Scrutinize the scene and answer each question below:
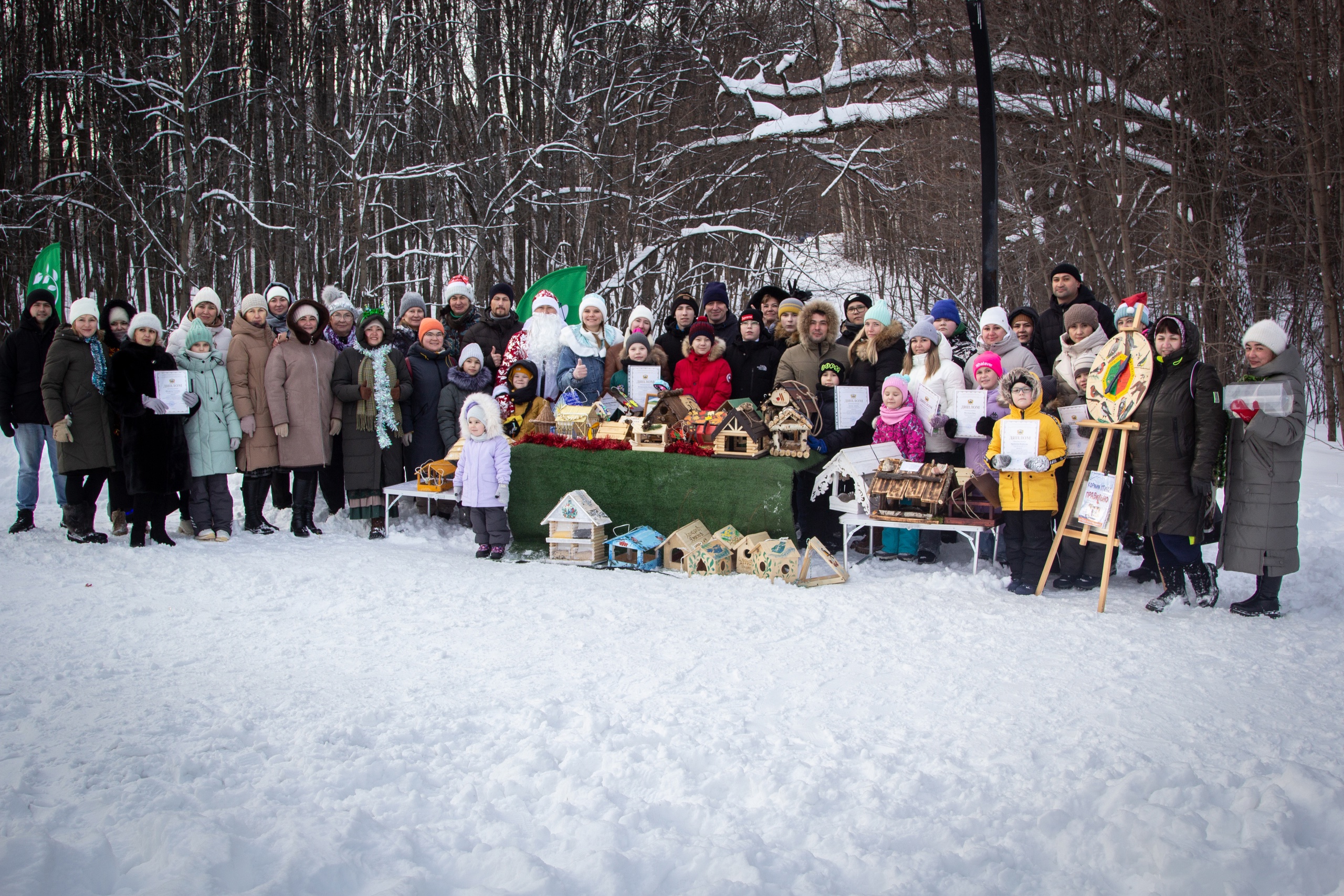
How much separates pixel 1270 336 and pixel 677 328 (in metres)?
4.99

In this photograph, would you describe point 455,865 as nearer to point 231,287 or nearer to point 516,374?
point 516,374

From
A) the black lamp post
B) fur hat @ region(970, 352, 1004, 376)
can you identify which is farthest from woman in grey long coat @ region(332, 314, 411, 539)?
the black lamp post

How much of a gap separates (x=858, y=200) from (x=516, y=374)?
925 centimetres

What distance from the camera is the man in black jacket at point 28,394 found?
7.07 m

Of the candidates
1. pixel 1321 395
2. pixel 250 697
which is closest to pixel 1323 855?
pixel 250 697

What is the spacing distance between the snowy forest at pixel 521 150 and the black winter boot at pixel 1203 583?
691 cm

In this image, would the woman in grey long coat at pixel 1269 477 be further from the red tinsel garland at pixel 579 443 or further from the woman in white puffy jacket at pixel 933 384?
the red tinsel garland at pixel 579 443

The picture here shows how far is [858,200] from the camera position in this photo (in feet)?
47.8

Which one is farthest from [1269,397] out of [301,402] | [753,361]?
[301,402]

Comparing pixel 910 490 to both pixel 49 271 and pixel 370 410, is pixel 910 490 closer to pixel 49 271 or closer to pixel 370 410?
pixel 370 410

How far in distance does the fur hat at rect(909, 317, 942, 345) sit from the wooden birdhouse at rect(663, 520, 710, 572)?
2.37 m

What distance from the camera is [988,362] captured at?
244 inches

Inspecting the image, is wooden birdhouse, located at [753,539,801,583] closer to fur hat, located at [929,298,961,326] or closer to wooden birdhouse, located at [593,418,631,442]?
wooden birdhouse, located at [593,418,631,442]

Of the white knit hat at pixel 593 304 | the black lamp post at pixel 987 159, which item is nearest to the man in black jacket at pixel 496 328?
the white knit hat at pixel 593 304
